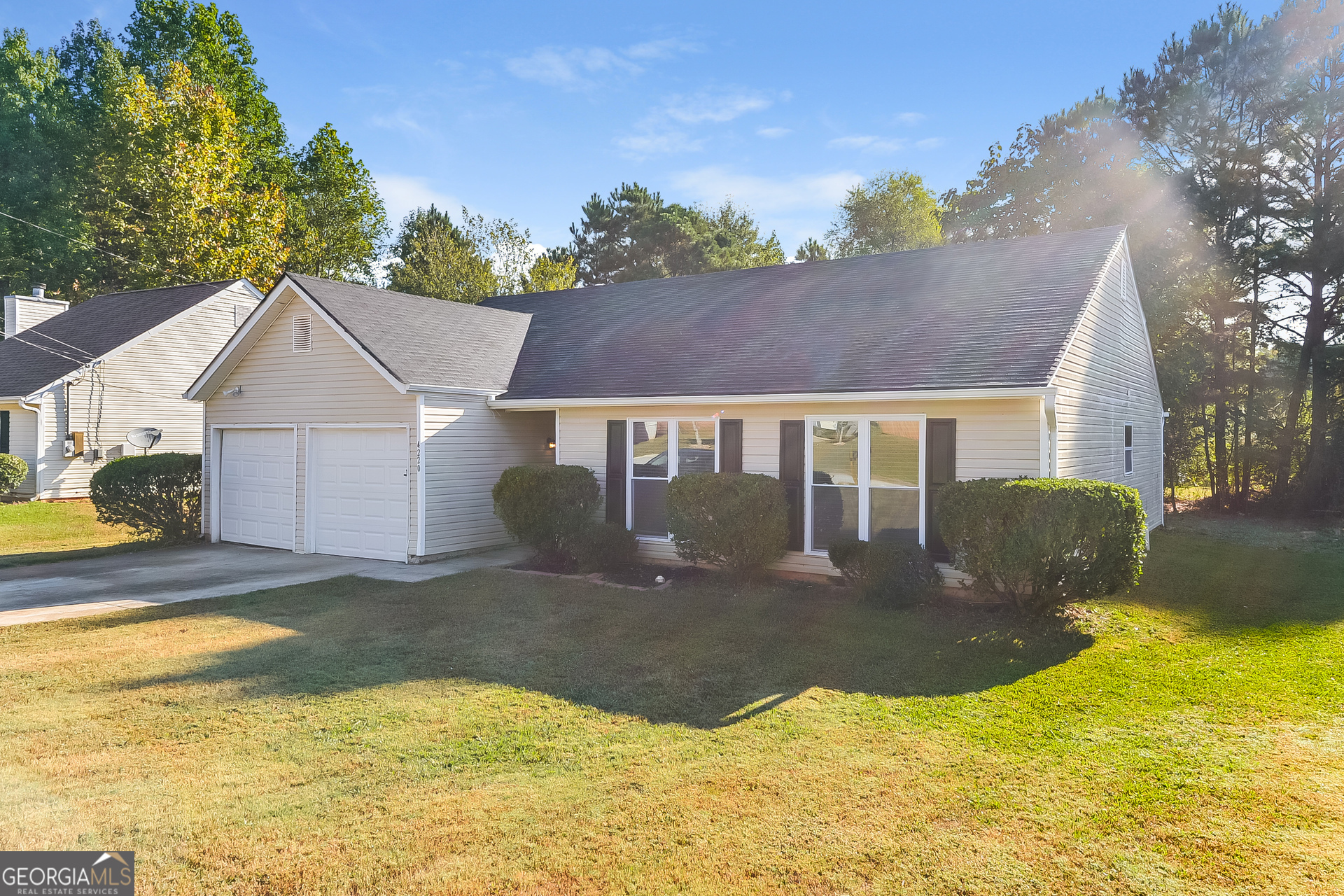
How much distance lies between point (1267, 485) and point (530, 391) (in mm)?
20851

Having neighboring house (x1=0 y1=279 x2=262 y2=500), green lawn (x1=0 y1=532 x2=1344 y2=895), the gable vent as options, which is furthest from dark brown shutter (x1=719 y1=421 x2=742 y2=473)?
neighboring house (x1=0 y1=279 x2=262 y2=500)

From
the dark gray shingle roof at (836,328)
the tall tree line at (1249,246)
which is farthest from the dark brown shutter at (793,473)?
the tall tree line at (1249,246)

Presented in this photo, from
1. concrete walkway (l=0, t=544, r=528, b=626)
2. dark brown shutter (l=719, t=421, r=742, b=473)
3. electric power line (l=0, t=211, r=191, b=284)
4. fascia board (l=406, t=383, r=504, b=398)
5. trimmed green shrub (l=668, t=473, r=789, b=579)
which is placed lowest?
concrete walkway (l=0, t=544, r=528, b=626)

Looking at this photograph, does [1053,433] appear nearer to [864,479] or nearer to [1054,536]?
[1054,536]

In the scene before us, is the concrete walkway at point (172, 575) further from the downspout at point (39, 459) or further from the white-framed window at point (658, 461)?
the downspout at point (39, 459)

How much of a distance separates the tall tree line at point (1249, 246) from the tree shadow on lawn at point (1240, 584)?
7593 millimetres

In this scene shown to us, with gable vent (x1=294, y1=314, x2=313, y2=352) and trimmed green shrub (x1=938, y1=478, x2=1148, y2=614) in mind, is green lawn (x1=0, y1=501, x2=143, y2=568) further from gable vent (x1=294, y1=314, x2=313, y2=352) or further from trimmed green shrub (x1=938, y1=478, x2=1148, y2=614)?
trimmed green shrub (x1=938, y1=478, x2=1148, y2=614)

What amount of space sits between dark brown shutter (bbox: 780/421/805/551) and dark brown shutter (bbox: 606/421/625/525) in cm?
273

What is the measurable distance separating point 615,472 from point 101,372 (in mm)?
17231

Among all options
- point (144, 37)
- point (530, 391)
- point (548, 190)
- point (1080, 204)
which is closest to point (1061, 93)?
point (1080, 204)

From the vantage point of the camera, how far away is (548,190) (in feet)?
87.2

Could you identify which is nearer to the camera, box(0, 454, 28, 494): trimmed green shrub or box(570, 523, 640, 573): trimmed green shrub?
box(570, 523, 640, 573): trimmed green shrub

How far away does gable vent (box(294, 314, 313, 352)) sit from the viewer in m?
12.9

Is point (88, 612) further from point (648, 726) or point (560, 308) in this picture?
point (560, 308)
